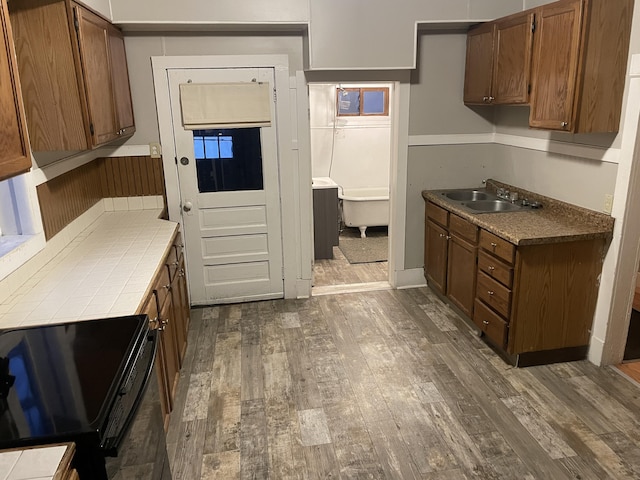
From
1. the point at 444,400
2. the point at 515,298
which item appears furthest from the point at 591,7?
the point at 444,400

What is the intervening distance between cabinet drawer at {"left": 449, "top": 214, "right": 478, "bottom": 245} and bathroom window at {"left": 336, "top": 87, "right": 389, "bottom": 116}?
3.16 meters

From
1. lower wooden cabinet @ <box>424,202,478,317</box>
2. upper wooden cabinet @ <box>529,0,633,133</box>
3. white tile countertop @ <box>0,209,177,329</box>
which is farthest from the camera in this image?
lower wooden cabinet @ <box>424,202,478,317</box>

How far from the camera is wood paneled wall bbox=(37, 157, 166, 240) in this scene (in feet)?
8.78

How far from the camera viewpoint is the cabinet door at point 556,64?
8.79 feet

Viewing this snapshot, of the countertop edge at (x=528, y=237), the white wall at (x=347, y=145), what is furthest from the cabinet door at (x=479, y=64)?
the white wall at (x=347, y=145)

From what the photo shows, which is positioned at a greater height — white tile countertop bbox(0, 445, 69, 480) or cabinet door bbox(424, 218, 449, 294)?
white tile countertop bbox(0, 445, 69, 480)

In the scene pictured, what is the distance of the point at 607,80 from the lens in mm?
2682

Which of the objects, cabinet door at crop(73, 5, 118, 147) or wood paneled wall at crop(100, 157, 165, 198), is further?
wood paneled wall at crop(100, 157, 165, 198)

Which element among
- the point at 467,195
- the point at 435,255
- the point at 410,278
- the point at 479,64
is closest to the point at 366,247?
the point at 410,278

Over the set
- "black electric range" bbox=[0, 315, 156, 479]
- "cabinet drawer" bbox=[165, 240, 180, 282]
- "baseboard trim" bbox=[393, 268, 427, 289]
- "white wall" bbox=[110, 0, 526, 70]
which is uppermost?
"white wall" bbox=[110, 0, 526, 70]

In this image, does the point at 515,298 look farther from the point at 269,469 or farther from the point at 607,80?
the point at 269,469

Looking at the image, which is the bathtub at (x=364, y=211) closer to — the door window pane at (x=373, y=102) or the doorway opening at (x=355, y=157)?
the doorway opening at (x=355, y=157)

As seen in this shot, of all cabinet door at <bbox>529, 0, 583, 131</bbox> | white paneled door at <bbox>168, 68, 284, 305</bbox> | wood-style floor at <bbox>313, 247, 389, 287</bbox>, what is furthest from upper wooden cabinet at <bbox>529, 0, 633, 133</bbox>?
wood-style floor at <bbox>313, 247, 389, 287</bbox>

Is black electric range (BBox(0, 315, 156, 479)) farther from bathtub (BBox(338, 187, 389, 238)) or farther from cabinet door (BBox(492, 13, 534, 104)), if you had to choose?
bathtub (BBox(338, 187, 389, 238))
